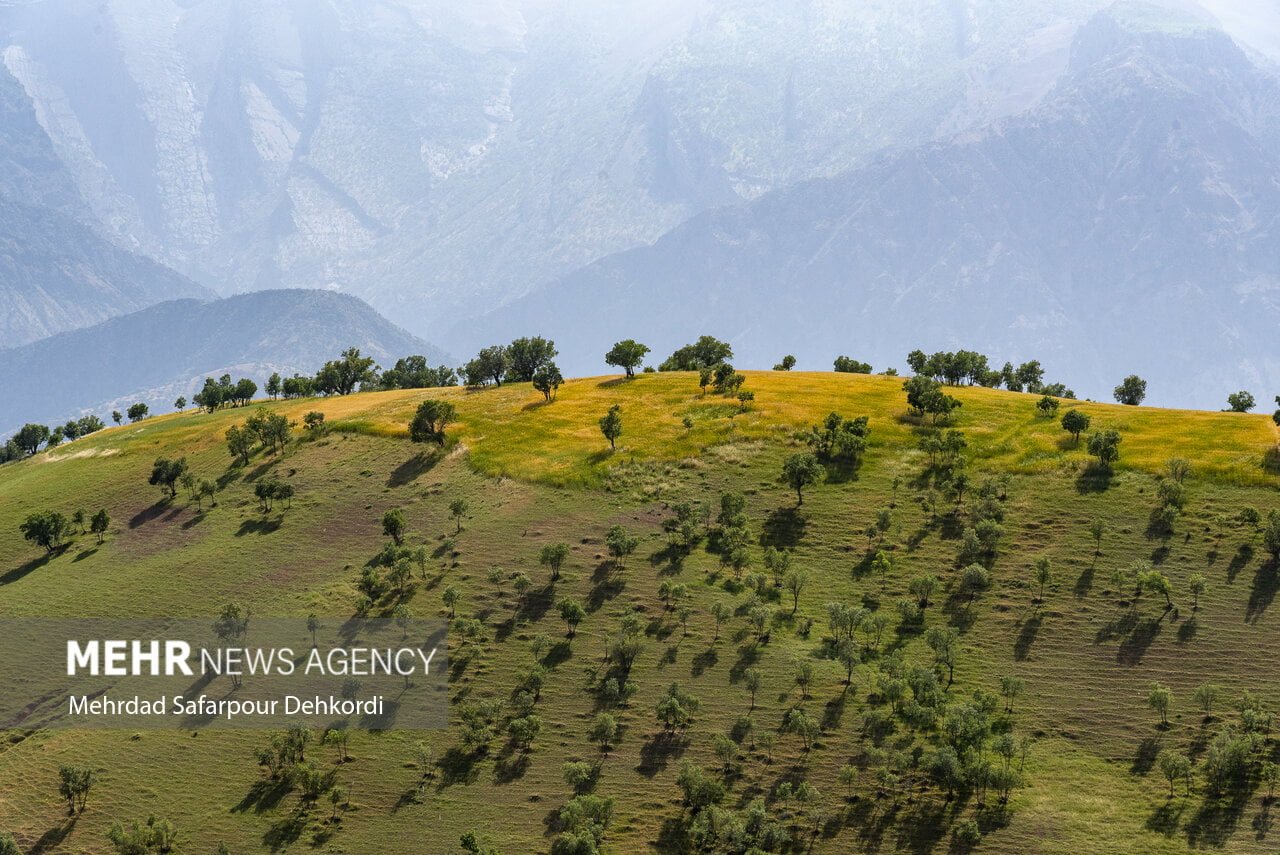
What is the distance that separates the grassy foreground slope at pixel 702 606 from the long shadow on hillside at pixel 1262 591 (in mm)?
317

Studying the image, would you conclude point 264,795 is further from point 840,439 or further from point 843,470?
point 840,439

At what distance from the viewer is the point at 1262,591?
10256 centimetres

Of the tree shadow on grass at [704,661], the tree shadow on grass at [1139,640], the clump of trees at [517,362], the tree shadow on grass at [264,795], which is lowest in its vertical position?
the tree shadow on grass at [264,795]

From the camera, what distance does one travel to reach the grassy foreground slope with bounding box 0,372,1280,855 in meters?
81.4

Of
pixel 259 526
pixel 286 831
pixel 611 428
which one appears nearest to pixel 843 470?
pixel 611 428

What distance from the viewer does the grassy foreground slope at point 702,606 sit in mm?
81438

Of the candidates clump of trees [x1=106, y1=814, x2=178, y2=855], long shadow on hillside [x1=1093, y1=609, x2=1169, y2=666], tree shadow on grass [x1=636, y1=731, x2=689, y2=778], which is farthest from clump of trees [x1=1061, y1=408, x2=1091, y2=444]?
clump of trees [x1=106, y1=814, x2=178, y2=855]

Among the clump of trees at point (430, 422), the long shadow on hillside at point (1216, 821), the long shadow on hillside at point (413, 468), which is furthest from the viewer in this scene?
the clump of trees at point (430, 422)

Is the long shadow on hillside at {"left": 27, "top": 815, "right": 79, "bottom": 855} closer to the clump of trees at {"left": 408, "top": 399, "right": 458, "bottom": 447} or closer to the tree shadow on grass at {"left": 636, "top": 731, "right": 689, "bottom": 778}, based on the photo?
the tree shadow on grass at {"left": 636, "top": 731, "right": 689, "bottom": 778}

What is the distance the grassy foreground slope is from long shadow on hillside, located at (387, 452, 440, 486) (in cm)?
58

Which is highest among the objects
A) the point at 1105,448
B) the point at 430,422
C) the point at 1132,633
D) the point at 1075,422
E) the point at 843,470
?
the point at 430,422

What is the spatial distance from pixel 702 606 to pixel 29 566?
92.1 m

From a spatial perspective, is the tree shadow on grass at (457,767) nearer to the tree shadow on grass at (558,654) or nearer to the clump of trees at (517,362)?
the tree shadow on grass at (558,654)

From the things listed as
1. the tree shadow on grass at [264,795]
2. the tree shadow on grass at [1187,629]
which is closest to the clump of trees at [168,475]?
the tree shadow on grass at [264,795]
